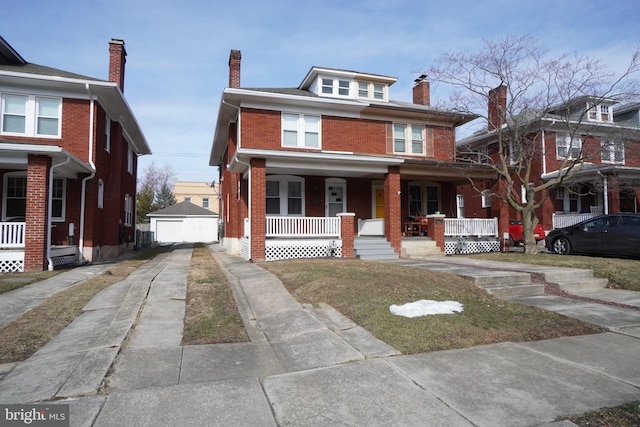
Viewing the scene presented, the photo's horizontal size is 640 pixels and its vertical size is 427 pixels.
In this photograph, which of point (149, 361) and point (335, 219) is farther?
point (335, 219)

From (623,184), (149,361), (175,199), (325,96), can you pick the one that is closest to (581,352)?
(149,361)

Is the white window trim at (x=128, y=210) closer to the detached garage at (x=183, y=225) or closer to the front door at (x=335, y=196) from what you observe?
the front door at (x=335, y=196)

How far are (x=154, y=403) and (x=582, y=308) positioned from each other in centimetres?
718

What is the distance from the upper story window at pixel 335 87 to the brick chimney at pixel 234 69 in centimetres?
431

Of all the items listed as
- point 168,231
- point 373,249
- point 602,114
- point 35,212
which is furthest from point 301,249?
point 168,231

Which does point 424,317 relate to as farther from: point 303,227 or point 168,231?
point 168,231

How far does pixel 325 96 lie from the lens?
17438mm

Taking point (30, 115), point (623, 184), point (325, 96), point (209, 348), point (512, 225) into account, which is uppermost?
point (325, 96)

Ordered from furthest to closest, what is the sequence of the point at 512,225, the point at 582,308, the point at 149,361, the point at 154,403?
the point at 512,225, the point at 582,308, the point at 149,361, the point at 154,403

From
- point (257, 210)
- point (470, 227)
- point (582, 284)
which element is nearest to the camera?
point (582, 284)

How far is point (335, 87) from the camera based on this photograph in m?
18.1

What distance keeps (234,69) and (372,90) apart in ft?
22.2

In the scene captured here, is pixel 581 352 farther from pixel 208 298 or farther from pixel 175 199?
pixel 175 199

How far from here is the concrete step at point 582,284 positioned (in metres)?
9.11
